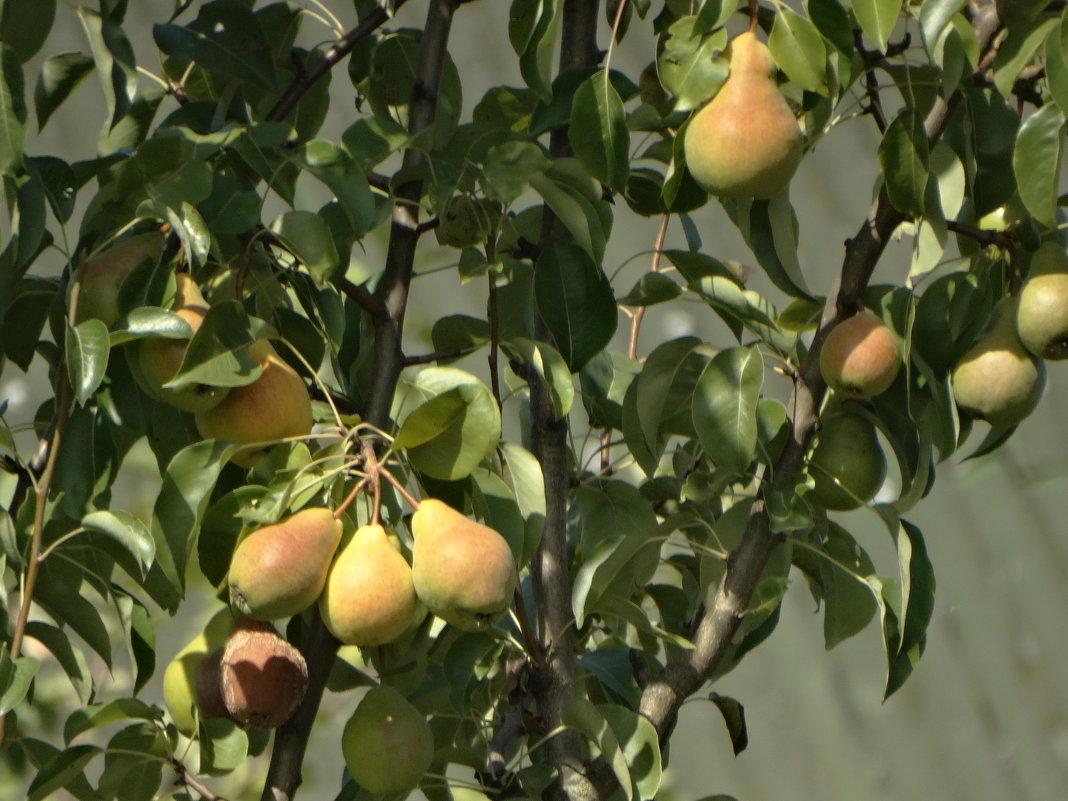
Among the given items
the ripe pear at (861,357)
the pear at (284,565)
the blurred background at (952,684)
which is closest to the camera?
the pear at (284,565)

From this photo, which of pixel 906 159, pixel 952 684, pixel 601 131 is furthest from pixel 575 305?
pixel 952 684

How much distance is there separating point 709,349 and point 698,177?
0.18 m

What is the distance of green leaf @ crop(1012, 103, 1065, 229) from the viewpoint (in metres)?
0.69

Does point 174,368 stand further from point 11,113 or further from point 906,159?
point 906,159

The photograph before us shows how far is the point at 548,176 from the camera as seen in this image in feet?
2.65

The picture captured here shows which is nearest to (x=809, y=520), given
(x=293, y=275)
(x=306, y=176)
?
(x=293, y=275)

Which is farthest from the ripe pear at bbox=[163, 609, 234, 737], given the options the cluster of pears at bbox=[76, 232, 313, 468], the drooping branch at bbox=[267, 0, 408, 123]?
the drooping branch at bbox=[267, 0, 408, 123]

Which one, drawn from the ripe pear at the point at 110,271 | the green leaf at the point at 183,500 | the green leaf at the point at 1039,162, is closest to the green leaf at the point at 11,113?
the ripe pear at the point at 110,271

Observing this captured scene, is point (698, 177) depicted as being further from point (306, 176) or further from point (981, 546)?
point (981, 546)

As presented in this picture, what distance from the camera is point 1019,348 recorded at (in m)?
0.79

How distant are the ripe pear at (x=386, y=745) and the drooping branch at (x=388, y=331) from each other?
29mm

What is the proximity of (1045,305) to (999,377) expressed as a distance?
53mm

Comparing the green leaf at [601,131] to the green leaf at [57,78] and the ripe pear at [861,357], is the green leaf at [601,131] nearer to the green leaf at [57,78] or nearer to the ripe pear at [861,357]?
the ripe pear at [861,357]

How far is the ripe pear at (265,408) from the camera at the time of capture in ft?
2.29
